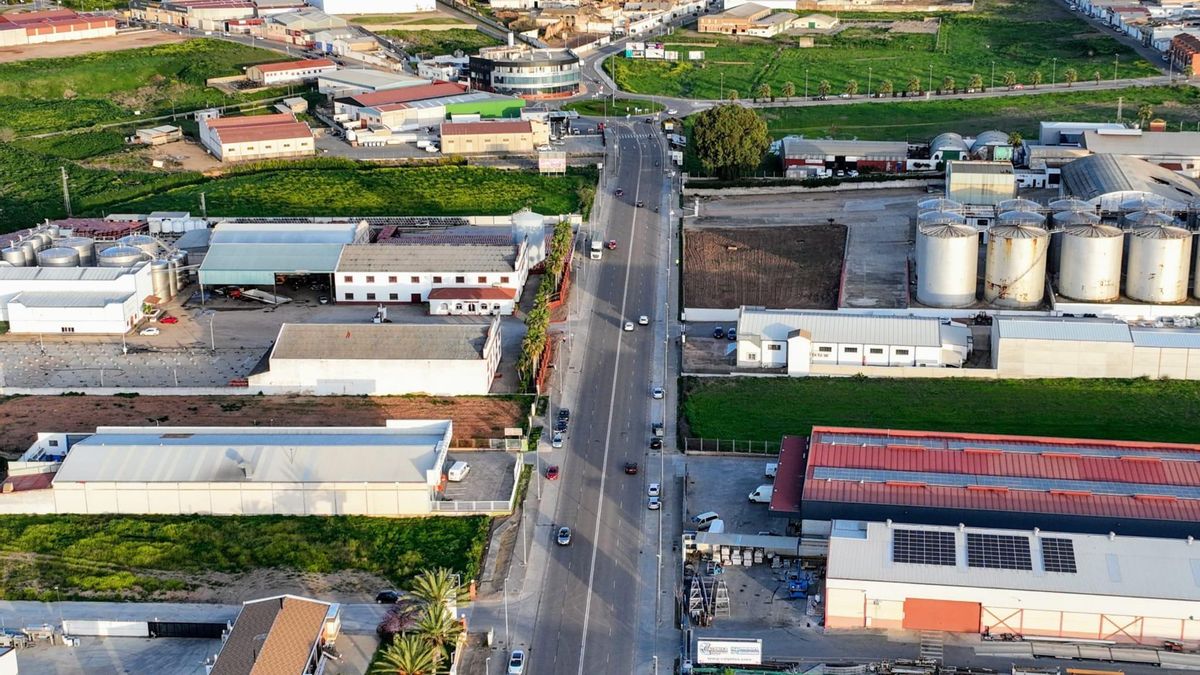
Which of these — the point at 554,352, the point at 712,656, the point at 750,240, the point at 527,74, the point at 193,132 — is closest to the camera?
the point at 712,656

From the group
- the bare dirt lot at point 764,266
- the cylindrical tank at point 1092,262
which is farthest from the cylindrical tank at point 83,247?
the cylindrical tank at point 1092,262

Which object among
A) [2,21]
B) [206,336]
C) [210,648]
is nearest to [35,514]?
[210,648]

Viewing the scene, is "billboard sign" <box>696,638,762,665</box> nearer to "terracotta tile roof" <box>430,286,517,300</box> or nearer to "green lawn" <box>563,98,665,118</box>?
"terracotta tile roof" <box>430,286,517,300</box>

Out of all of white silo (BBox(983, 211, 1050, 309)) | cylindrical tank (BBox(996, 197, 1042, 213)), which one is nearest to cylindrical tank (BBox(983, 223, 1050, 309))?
white silo (BBox(983, 211, 1050, 309))

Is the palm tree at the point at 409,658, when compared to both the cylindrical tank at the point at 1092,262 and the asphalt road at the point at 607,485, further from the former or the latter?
the cylindrical tank at the point at 1092,262

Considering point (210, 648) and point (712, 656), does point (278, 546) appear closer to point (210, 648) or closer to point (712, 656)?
point (210, 648)

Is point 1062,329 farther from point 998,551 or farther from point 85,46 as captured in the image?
point 85,46
